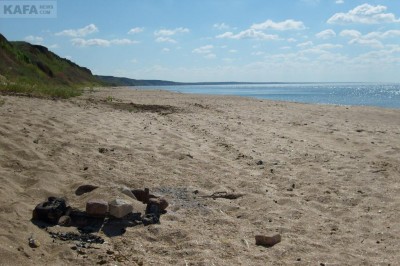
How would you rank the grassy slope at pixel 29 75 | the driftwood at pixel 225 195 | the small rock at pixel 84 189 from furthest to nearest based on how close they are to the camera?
the grassy slope at pixel 29 75
the driftwood at pixel 225 195
the small rock at pixel 84 189

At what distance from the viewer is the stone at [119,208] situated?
423 cm

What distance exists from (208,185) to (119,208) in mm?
1809

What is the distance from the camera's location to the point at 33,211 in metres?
4.16

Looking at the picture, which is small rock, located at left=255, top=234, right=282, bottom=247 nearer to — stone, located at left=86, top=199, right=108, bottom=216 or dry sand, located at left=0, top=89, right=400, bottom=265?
dry sand, located at left=0, top=89, right=400, bottom=265

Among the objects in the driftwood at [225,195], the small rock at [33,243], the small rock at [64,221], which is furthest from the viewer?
the driftwood at [225,195]

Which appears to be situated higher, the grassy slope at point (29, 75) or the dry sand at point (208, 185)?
the grassy slope at point (29, 75)

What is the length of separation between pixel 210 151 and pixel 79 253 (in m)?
4.35

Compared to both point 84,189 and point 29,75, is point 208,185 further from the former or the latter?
point 29,75

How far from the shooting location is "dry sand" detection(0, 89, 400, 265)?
12.5 ft

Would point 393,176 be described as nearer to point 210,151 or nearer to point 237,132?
point 210,151

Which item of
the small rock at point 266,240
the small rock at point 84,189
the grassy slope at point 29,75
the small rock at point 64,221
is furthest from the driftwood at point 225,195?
the grassy slope at point 29,75

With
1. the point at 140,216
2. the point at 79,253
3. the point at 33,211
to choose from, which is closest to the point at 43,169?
the point at 33,211

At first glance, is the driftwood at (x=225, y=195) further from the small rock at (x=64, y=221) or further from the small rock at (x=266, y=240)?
the small rock at (x=64, y=221)

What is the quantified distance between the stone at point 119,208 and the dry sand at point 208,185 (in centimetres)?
27
